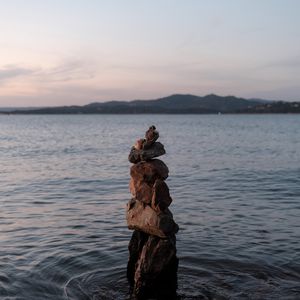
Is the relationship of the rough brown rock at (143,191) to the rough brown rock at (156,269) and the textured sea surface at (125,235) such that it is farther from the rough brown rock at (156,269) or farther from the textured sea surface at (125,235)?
the textured sea surface at (125,235)

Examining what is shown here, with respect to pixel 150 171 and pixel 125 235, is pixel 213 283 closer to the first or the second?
pixel 150 171

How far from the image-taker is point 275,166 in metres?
52.4

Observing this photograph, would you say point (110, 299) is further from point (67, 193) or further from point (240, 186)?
point (240, 186)

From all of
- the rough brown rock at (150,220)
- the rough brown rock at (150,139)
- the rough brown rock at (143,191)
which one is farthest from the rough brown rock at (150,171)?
the rough brown rock at (150,220)

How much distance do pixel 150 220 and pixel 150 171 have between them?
1.44 meters

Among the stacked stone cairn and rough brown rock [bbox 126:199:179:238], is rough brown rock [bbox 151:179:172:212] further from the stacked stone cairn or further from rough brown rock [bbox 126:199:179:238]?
rough brown rock [bbox 126:199:179:238]

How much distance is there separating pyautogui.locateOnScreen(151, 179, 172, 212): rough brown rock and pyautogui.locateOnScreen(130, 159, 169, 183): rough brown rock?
297 millimetres

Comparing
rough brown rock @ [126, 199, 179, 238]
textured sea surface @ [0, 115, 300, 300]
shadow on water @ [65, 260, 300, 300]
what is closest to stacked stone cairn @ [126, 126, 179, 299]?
rough brown rock @ [126, 199, 179, 238]

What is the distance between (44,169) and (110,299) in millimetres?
36109

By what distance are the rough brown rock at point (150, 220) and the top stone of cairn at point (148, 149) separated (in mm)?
1333

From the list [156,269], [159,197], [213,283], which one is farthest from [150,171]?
[213,283]

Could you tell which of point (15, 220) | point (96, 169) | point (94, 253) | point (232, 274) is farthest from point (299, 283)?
point (96, 169)

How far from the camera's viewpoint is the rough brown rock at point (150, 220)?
15.9m

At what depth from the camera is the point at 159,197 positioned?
1606 centimetres
